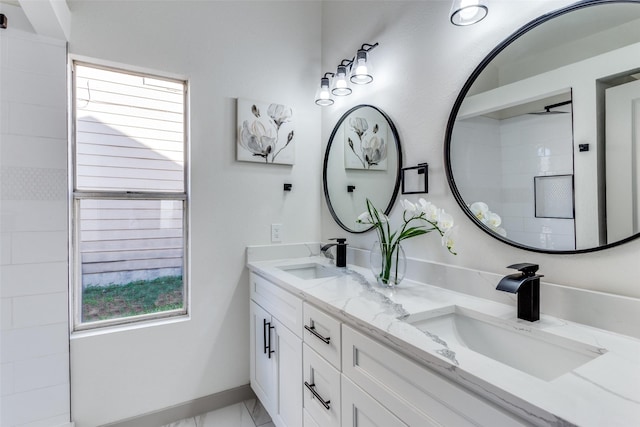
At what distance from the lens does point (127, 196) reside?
181 cm

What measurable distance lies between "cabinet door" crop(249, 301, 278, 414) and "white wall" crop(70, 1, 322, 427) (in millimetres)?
111

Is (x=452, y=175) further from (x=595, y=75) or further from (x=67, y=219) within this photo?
(x=67, y=219)

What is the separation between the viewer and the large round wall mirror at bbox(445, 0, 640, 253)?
0.92m

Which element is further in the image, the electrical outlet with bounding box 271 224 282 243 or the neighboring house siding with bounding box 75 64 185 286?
the electrical outlet with bounding box 271 224 282 243

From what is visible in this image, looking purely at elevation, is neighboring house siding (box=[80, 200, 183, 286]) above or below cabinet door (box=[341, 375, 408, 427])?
above

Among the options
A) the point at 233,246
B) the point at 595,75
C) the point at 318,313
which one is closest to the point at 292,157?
the point at 233,246

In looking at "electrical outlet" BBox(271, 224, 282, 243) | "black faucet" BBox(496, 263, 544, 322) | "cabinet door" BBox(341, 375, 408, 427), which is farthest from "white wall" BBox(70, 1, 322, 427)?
"black faucet" BBox(496, 263, 544, 322)

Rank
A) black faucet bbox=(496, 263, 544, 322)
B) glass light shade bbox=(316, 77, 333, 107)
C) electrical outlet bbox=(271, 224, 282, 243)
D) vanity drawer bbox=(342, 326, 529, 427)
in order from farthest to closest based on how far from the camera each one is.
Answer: electrical outlet bbox=(271, 224, 282, 243) < glass light shade bbox=(316, 77, 333, 107) < black faucet bbox=(496, 263, 544, 322) < vanity drawer bbox=(342, 326, 529, 427)

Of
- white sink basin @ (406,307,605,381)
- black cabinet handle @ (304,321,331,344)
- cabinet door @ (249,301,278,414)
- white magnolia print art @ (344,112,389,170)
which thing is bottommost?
cabinet door @ (249,301,278,414)

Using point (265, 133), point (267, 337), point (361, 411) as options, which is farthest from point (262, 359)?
point (265, 133)

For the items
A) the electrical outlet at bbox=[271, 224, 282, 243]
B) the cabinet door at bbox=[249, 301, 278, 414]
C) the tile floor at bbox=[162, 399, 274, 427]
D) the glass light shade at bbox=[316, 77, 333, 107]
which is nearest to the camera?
the cabinet door at bbox=[249, 301, 278, 414]

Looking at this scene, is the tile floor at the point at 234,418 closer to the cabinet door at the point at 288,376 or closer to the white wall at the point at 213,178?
the white wall at the point at 213,178

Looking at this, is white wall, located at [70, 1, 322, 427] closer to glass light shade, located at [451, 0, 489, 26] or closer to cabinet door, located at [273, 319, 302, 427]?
cabinet door, located at [273, 319, 302, 427]

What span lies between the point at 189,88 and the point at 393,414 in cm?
196
